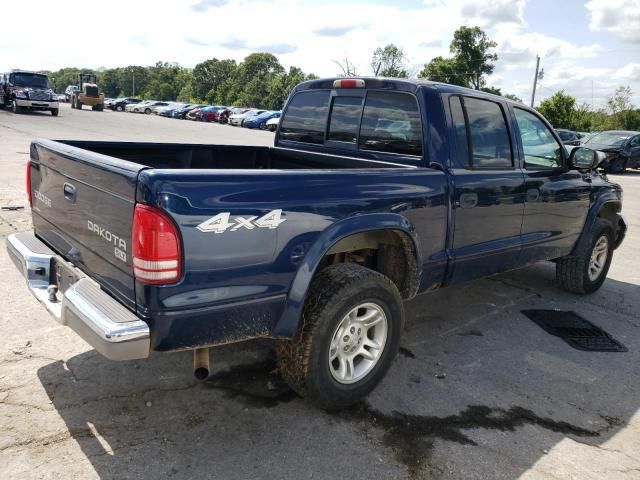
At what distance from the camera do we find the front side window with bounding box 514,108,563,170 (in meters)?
4.54

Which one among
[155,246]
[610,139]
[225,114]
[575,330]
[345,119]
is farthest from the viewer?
[225,114]

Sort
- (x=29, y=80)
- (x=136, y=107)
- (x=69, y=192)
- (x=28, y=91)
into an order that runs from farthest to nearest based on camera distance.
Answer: (x=136, y=107)
(x=29, y=80)
(x=28, y=91)
(x=69, y=192)

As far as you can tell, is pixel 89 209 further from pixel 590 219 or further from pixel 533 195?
pixel 590 219

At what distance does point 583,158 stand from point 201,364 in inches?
155

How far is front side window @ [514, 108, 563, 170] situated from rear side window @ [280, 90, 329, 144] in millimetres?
1616

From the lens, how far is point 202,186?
2.38 m

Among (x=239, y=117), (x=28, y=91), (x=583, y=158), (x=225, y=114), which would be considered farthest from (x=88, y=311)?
(x=225, y=114)

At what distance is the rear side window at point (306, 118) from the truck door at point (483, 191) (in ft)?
3.74

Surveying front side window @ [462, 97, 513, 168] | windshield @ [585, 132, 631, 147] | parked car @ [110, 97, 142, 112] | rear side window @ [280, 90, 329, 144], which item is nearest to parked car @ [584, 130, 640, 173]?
windshield @ [585, 132, 631, 147]

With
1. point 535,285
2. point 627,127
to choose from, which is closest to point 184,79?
point 627,127

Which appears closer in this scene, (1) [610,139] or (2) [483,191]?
(2) [483,191]

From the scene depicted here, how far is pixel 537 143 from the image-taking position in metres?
4.71

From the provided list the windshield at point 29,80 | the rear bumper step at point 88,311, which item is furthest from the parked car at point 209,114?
the rear bumper step at point 88,311

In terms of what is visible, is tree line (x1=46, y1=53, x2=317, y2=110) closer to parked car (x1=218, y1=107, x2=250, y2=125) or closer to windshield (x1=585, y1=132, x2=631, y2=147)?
parked car (x1=218, y1=107, x2=250, y2=125)
